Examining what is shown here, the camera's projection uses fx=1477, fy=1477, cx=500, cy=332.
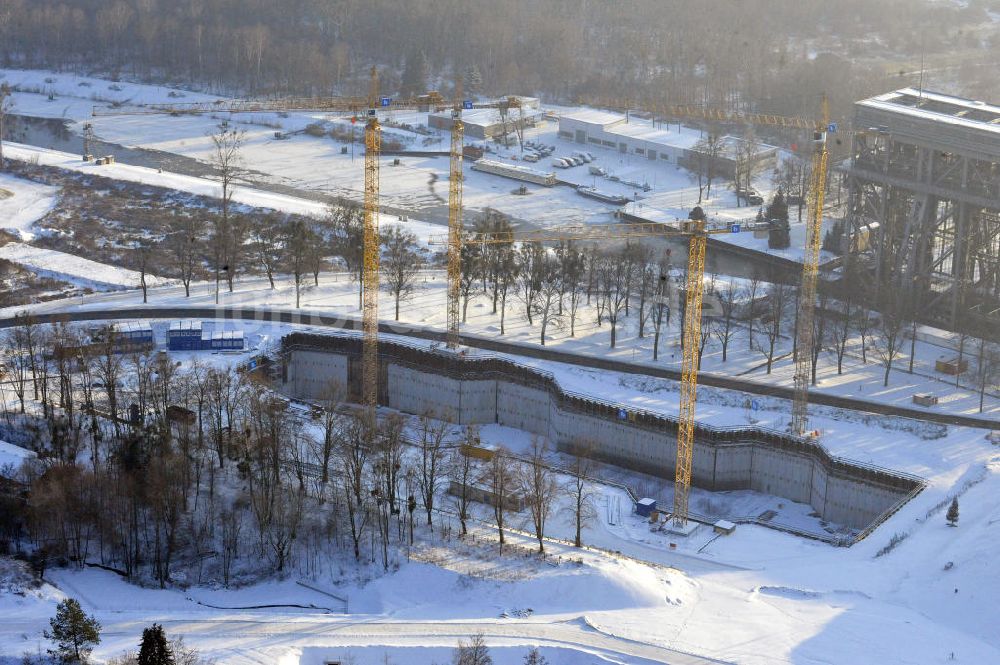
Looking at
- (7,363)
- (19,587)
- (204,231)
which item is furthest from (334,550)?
(204,231)

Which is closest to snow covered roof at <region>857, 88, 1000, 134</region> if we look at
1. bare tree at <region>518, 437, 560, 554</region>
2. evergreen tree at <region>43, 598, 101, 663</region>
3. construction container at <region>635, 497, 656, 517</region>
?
construction container at <region>635, 497, 656, 517</region>

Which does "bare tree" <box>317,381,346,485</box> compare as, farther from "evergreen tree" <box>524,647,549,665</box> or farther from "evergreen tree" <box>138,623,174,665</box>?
"evergreen tree" <box>138,623,174,665</box>

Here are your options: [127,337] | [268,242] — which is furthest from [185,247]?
[127,337]

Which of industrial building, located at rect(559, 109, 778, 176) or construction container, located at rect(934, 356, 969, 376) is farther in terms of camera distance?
industrial building, located at rect(559, 109, 778, 176)

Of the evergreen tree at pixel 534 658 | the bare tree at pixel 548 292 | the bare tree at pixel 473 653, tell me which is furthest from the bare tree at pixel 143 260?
the evergreen tree at pixel 534 658

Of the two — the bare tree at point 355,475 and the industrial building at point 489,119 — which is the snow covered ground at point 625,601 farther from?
the industrial building at point 489,119
